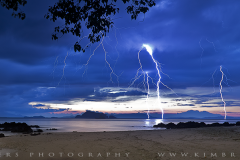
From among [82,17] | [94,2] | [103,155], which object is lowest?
[103,155]

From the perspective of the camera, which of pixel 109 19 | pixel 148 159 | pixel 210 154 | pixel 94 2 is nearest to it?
pixel 94 2

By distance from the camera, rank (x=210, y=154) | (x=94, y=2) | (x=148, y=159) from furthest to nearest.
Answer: (x=210, y=154) < (x=148, y=159) < (x=94, y=2)

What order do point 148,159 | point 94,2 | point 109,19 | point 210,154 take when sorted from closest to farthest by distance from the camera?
1. point 94,2
2. point 109,19
3. point 148,159
4. point 210,154

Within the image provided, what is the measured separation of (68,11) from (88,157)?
6.60 m

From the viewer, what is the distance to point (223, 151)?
8.59 m

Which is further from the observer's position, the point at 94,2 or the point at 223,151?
the point at 223,151

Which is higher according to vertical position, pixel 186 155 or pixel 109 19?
pixel 109 19

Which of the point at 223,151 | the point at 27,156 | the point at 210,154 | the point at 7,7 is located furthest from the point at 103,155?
the point at 7,7

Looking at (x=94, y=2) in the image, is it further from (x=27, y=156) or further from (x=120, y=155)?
(x=27, y=156)

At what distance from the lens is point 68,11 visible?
6.35 metres

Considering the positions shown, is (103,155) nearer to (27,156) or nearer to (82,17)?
(27,156)

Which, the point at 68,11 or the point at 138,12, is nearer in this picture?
the point at 68,11

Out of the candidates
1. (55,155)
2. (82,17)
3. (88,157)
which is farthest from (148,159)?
(82,17)

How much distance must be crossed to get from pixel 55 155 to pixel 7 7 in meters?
6.91
